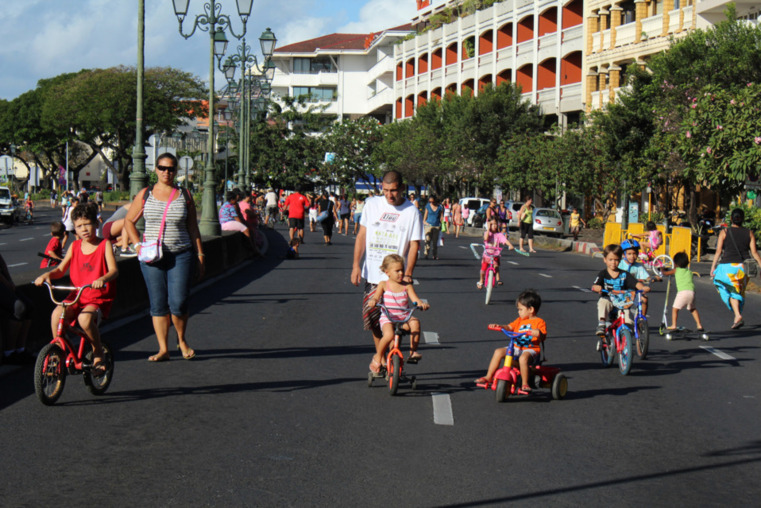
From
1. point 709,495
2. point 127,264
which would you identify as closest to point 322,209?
point 127,264

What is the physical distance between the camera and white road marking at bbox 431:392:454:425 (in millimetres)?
7402

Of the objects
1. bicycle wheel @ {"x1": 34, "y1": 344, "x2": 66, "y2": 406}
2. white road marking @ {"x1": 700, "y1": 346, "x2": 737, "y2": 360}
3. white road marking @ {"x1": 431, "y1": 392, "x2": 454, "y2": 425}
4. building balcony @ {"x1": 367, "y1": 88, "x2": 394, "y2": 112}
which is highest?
building balcony @ {"x1": 367, "y1": 88, "x2": 394, "y2": 112}

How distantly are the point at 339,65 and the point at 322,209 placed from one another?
81003mm

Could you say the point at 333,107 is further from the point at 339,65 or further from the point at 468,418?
the point at 468,418

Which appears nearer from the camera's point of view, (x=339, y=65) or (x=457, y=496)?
(x=457, y=496)

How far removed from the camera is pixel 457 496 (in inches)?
214

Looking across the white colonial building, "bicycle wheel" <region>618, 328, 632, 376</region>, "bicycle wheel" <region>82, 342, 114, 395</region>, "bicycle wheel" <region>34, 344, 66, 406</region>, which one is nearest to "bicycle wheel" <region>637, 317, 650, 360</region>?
"bicycle wheel" <region>618, 328, 632, 376</region>

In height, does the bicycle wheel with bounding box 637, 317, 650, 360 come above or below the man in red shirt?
below

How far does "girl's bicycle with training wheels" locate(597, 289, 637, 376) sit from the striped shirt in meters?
4.12

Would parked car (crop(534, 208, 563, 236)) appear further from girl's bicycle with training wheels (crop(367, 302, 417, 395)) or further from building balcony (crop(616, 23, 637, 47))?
girl's bicycle with training wheels (crop(367, 302, 417, 395))

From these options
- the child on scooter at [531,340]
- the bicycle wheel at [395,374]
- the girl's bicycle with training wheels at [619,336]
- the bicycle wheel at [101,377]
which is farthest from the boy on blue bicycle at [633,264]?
the bicycle wheel at [101,377]

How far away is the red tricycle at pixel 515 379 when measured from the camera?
809 centimetres

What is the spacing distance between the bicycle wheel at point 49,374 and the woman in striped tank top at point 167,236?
160cm

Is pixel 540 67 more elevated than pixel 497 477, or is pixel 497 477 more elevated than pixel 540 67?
pixel 540 67
